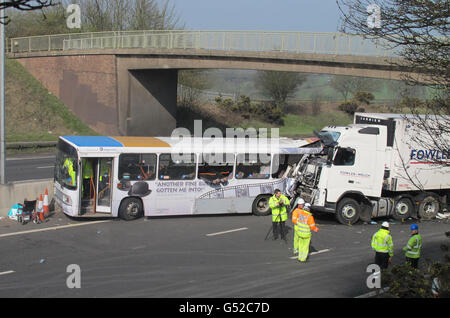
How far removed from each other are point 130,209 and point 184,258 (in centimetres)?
423

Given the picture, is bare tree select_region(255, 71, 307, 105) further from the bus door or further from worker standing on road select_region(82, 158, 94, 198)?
worker standing on road select_region(82, 158, 94, 198)

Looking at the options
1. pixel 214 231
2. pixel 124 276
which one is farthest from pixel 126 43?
pixel 124 276

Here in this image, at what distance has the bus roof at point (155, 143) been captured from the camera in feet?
51.4

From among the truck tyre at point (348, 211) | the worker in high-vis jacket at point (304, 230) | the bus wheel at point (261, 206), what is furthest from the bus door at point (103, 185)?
the truck tyre at point (348, 211)

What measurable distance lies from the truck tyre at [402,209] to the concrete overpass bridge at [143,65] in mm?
9586

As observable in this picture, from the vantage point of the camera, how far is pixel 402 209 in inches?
701

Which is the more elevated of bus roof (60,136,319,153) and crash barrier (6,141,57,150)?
bus roof (60,136,319,153)

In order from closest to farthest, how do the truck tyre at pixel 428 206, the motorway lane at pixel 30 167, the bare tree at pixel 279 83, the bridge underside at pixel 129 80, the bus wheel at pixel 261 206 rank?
the bus wheel at pixel 261 206 → the truck tyre at pixel 428 206 → the motorway lane at pixel 30 167 → the bridge underside at pixel 129 80 → the bare tree at pixel 279 83

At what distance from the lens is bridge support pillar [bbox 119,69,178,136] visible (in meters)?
34.5

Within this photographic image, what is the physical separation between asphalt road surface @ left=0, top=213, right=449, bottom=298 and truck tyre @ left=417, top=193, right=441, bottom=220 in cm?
77

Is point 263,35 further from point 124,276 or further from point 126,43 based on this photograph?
point 124,276

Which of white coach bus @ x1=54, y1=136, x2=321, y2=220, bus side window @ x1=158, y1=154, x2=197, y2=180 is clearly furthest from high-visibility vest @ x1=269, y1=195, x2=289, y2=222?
bus side window @ x1=158, y1=154, x2=197, y2=180

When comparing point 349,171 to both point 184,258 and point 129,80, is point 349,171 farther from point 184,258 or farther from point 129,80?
point 129,80

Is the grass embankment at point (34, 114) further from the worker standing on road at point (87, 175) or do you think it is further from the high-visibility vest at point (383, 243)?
the high-visibility vest at point (383, 243)
